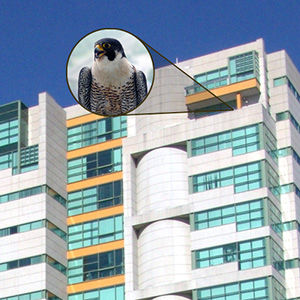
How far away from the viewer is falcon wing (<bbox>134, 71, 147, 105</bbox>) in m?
16.5

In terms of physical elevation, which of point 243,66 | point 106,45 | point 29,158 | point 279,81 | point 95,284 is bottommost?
point 106,45

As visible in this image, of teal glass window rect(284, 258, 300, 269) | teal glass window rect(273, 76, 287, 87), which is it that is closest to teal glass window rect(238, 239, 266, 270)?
teal glass window rect(284, 258, 300, 269)

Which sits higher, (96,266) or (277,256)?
(96,266)

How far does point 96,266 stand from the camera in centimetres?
8075

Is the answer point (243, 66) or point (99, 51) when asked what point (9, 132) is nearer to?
point (243, 66)

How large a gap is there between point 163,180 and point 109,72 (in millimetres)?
60069

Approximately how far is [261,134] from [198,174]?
578 cm

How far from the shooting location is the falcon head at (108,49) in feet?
52.8

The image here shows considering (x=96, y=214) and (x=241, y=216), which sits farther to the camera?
(x=96, y=214)

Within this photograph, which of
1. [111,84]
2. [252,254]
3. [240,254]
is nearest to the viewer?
[111,84]

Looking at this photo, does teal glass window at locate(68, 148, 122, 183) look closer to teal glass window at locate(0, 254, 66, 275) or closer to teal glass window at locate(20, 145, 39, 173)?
teal glass window at locate(20, 145, 39, 173)

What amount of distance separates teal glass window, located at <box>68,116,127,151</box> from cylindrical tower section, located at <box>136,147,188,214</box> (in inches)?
282

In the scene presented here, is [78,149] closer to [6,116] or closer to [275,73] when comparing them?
[6,116]

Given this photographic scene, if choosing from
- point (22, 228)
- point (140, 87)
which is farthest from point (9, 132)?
point (140, 87)
